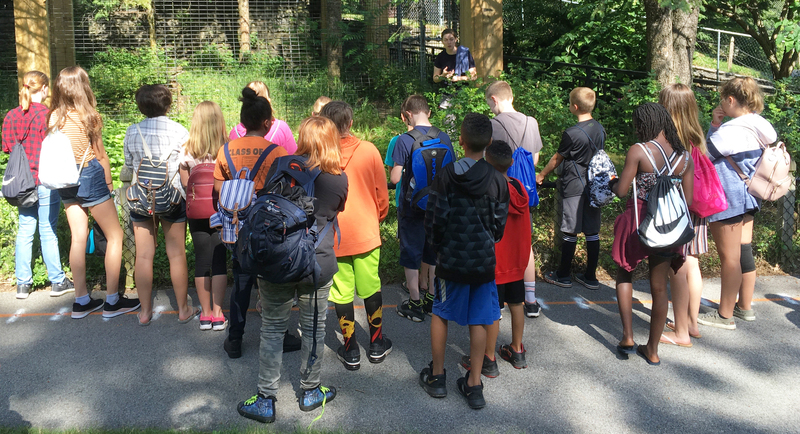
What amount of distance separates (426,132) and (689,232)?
6.50 ft

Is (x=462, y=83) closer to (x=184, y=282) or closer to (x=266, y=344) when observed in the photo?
(x=184, y=282)

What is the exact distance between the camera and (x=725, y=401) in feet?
13.5

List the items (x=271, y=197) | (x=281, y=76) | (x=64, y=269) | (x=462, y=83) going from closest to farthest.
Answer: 1. (x=271, y=197)
2. (x=64, y=269)
3. (x=462, y=83)
4. (x=281, y=76)

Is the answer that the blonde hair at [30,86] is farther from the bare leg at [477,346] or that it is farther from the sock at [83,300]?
the bare leg at [477,346]

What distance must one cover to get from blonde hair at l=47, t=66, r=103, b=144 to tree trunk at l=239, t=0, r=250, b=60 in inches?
353

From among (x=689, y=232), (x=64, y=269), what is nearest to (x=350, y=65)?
(x=64, y=269)

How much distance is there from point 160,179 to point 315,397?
2096mm

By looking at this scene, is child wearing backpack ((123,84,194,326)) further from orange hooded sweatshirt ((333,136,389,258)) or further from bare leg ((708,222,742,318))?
bare leg ((708,222,742,318))

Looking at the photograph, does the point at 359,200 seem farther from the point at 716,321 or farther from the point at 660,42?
the point at 660,42

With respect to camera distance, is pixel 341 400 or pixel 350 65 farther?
pixel 350 65

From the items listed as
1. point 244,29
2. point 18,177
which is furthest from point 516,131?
point 244,29

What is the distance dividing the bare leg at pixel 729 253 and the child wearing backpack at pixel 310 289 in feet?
10.2

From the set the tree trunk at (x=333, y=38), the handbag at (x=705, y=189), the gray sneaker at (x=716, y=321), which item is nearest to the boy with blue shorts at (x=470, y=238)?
the handbag at (x=705, y=189)

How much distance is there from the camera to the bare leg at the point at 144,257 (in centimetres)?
511
